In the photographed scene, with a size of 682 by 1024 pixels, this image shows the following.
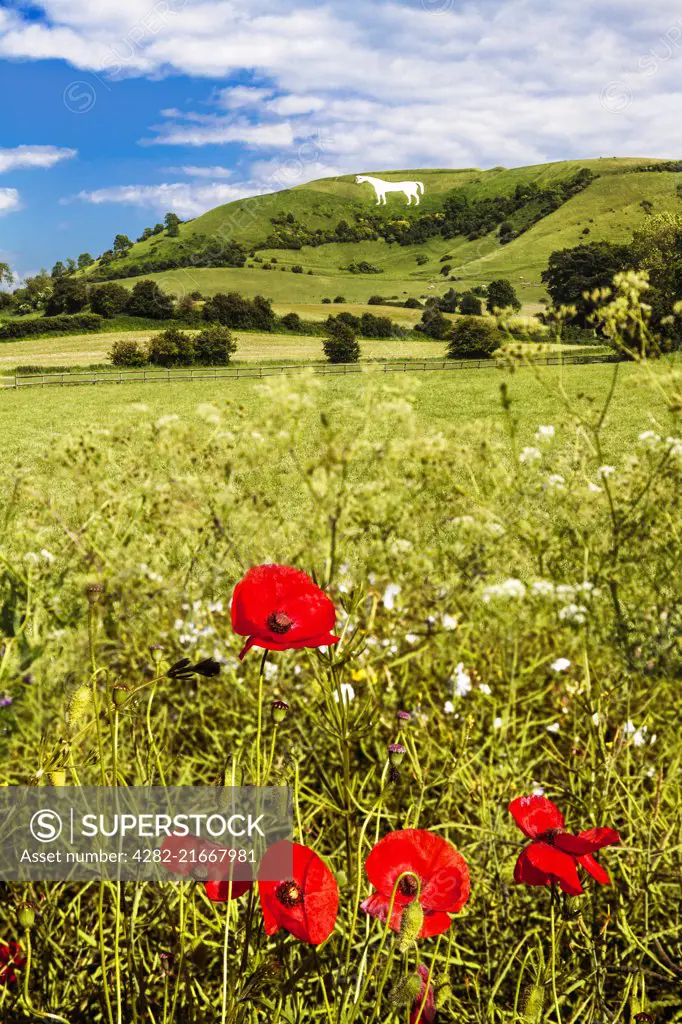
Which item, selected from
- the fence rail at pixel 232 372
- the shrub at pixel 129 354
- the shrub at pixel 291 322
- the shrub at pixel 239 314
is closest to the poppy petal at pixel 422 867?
the fence rail at pixel 232 372

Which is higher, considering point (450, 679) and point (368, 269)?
point (368, 269)

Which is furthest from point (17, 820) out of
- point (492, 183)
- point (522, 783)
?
point (492, 183)

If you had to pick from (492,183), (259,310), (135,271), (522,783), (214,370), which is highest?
(492,183)

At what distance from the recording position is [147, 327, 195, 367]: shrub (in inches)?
790

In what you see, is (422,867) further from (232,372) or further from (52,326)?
(52,326)

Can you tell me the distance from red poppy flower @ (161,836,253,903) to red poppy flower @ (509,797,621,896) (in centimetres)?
46

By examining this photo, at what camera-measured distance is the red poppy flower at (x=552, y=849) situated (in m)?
1.06

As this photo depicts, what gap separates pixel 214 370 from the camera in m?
19.0

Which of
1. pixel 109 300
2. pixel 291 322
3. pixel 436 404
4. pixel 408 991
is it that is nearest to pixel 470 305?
pixel 291 322

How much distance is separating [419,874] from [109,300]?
39.9 meters

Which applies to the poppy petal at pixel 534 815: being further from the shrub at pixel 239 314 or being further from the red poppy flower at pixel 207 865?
the shrub at pixel 239 314

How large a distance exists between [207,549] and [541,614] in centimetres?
215

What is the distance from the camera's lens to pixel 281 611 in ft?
Result: 3.86

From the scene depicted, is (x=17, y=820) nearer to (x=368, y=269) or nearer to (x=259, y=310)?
(x=259, y=310)
